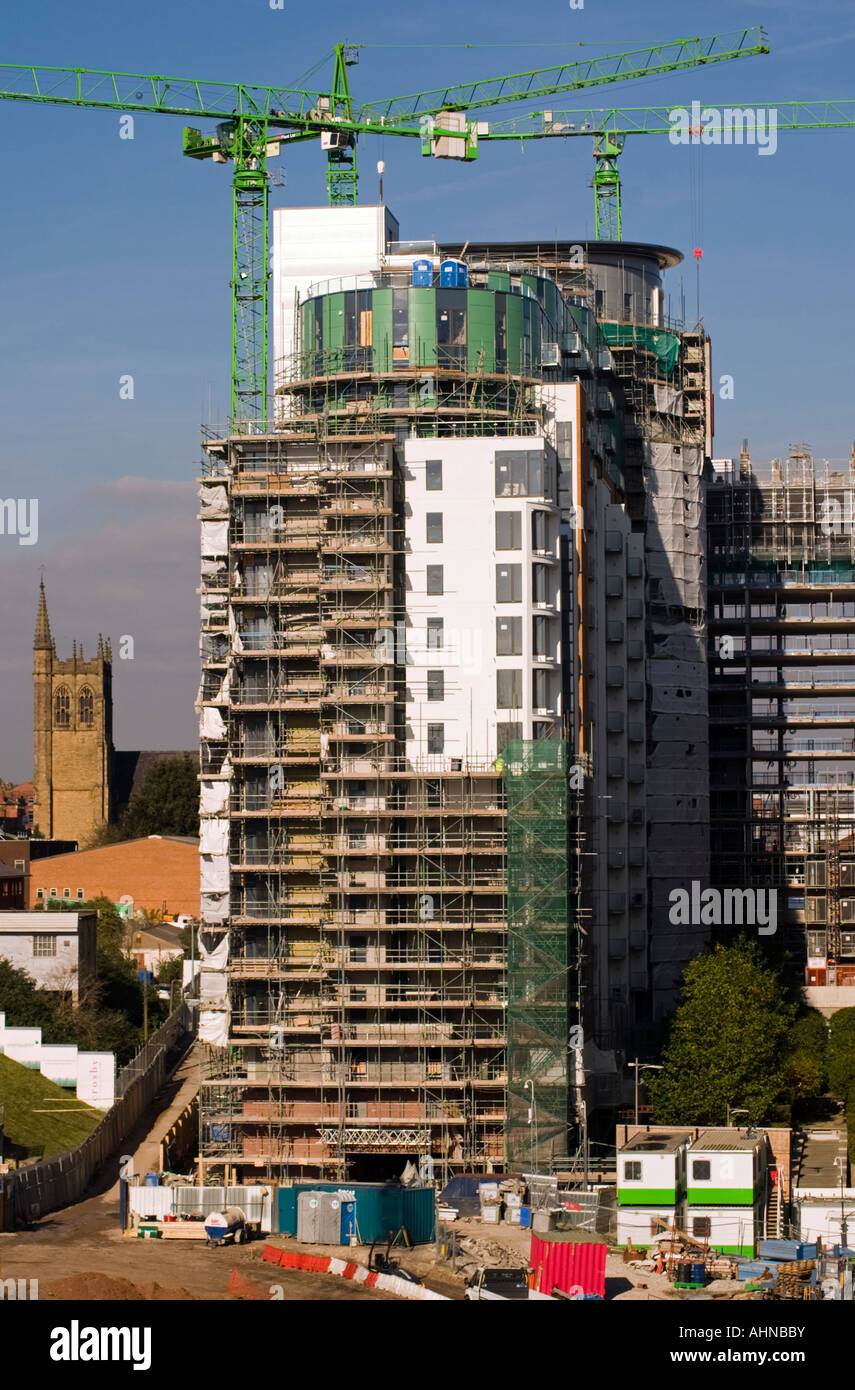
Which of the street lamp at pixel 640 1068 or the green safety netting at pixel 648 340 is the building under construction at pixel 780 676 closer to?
the green safety netting at pixel 648 340

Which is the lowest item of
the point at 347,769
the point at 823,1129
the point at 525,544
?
the point at 823,1129

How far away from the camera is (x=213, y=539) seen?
348ft

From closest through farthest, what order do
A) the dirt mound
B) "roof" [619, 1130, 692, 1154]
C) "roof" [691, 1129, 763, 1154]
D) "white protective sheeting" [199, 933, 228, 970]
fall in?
the dirt mound < "roof" [619, 1130, 692, 1154] < "roof" [691, 1129, 763, 1154] < "white protective sheeting" [199, 933, 228, 970]

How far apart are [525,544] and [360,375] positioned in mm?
11008

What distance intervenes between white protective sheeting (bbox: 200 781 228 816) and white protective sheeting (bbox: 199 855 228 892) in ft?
7.27

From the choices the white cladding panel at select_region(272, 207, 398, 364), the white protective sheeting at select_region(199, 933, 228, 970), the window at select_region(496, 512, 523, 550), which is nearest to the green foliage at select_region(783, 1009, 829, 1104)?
the white protective sheeting at select_region(199, 933, 228, 970)

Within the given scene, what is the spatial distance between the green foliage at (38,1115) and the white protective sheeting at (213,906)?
11351 millimetres

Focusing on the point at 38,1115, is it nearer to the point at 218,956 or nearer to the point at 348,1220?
the point at 218,956

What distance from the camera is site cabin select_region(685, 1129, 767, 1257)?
71.6 meters

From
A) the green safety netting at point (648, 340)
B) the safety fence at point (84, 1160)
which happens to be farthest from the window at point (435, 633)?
the green safety netting at point (648, 340)

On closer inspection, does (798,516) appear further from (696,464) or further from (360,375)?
(360,375)

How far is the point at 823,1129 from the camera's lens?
101 m

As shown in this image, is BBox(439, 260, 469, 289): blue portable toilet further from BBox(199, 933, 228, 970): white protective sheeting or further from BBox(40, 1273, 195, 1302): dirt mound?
BBox(40, 1273, 195, 1302): dirt mound
